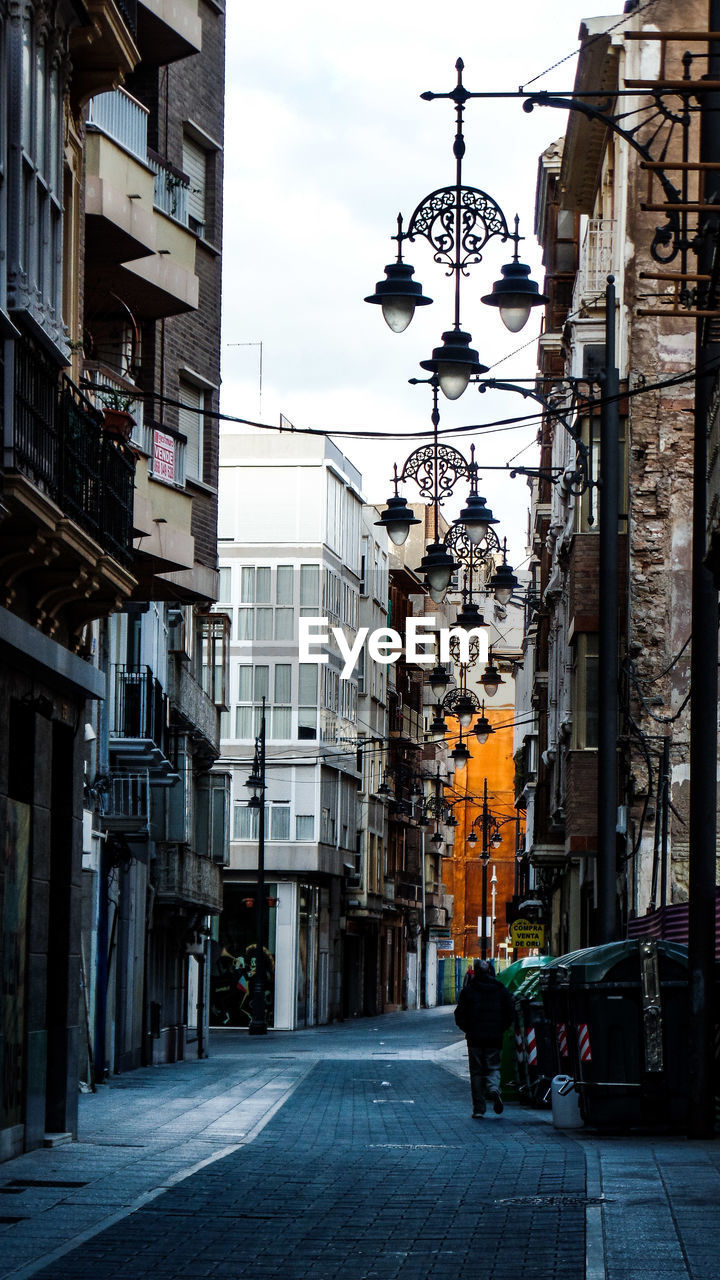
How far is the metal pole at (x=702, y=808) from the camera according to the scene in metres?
19.1

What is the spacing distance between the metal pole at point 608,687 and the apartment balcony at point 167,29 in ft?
19.9

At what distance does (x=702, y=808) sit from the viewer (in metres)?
19.5

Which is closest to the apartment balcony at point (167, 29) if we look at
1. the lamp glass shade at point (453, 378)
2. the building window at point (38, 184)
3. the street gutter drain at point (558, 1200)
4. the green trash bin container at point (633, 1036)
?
the building window at point (38, 184)

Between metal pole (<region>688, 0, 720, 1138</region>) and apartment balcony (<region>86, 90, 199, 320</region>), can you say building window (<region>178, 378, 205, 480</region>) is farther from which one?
metal pole (<region>688, 0, 720, 1138</region>)

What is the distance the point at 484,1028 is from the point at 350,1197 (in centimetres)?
951

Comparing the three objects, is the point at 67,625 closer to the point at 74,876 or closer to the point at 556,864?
the point at 74,876

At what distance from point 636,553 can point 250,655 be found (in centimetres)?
3919

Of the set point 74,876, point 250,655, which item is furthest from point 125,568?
point 250,655

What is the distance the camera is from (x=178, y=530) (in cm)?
2538

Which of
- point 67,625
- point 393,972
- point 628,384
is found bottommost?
point 393,972

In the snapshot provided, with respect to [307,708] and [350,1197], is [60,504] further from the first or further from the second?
[307,708]

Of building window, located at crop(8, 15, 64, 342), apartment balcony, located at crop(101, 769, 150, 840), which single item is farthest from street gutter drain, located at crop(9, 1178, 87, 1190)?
apartment balcony, located at crop(101, 769, 150, 840)

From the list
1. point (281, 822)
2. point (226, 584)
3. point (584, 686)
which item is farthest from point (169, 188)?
point (226, 584)

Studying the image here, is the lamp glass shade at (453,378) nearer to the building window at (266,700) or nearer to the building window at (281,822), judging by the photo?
the building window at (281,822)
